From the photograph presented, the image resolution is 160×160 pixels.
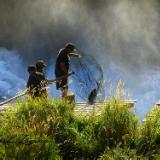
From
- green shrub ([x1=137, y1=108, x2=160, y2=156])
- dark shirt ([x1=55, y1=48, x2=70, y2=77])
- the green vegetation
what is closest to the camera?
the green vegetation

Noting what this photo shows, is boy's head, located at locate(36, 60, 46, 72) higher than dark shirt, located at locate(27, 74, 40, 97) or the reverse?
higher

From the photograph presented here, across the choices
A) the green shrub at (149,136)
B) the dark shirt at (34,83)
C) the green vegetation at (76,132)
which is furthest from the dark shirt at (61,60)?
the green shrub at (149,136)

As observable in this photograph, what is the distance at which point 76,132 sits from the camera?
17797 millimetres

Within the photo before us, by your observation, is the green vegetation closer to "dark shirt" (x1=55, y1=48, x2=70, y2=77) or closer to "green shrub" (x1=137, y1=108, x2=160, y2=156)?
"green shrub" (x1=137, y1=108, x2=160, y2=156)

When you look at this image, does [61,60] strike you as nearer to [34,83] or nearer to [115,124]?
[34,83]

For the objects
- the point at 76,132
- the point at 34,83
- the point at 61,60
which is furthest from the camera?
the point at 61,60

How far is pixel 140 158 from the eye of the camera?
16.0 m

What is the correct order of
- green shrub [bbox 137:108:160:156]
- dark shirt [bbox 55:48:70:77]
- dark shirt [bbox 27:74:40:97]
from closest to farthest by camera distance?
green shrub [bbox 137:108:160:156] → dark shirt [bbox 27:74:40:97] → dark shirt [bbox 55:48:70:77]

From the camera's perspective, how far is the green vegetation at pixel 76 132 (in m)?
16.2

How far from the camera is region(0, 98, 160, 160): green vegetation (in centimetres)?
1622

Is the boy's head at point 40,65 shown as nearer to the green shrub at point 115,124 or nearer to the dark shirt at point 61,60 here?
the dark shirt at point 61,60

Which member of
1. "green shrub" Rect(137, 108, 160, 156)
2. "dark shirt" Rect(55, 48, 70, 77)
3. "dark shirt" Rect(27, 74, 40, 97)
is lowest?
"green shrub" Rect(137, 108, 160, 156)

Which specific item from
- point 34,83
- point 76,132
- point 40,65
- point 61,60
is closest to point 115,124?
point 76,132

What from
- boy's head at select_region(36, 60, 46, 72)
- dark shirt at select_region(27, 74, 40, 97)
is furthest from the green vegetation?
boy's head at select_region(36, 60, 46, 72)
